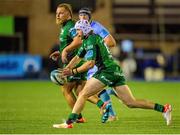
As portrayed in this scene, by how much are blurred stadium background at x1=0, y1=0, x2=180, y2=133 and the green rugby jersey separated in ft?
45.1

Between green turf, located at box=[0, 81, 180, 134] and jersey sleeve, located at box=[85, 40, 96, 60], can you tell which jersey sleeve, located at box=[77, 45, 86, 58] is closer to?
jersey sleeve, located at box=[85, 40, 96, 60]

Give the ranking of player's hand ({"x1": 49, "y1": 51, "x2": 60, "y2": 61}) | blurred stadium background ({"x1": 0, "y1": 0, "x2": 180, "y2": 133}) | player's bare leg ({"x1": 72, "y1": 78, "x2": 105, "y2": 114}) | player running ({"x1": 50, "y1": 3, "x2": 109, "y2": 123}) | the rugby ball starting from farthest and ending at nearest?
1. blurred stadium background ({"x1": 0, "y1": 0, "x2": 180, "y2": 133})
2. player's hand ({"x1": 49, "y1": 51, "x2": 60, "y2": 61})
3. player running ({"x1": 50, "y1": 3, "x2": 109, "y2": 123})
4. the rugby ball
5. player's bare leg ({"x1": 72, "y1": 78, "x2": 105, "y2": 114})

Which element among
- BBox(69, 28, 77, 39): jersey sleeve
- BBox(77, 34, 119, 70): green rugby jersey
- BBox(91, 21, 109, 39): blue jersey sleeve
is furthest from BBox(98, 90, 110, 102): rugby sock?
BBox(77, 34, 119, 70): green rugby jersey

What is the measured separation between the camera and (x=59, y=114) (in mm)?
15039

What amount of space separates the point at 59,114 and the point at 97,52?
320cm

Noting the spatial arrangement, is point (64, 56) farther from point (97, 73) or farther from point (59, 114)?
point (59, 114)

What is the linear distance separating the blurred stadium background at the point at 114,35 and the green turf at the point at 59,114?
15.7 ft

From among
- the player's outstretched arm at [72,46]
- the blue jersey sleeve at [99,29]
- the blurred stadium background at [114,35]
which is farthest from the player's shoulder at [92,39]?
the blurred stadium background at [114,35]

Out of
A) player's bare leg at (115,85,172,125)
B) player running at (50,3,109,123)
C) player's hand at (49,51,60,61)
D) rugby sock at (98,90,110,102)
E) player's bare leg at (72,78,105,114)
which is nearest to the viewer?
player's bare leg at (72,78,105,114)

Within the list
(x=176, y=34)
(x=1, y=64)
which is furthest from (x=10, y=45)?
(x=176, y=34)

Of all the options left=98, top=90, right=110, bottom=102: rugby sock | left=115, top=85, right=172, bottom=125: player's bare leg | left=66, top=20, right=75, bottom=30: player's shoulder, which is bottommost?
left=98, top=90, right=110, bottom=102: rugby sock

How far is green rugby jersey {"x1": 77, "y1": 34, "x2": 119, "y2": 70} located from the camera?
12.0 meters

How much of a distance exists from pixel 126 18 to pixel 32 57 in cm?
753

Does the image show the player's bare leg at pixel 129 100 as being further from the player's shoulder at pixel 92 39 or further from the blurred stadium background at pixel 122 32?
the blurred stadium background at pixel 122 32
